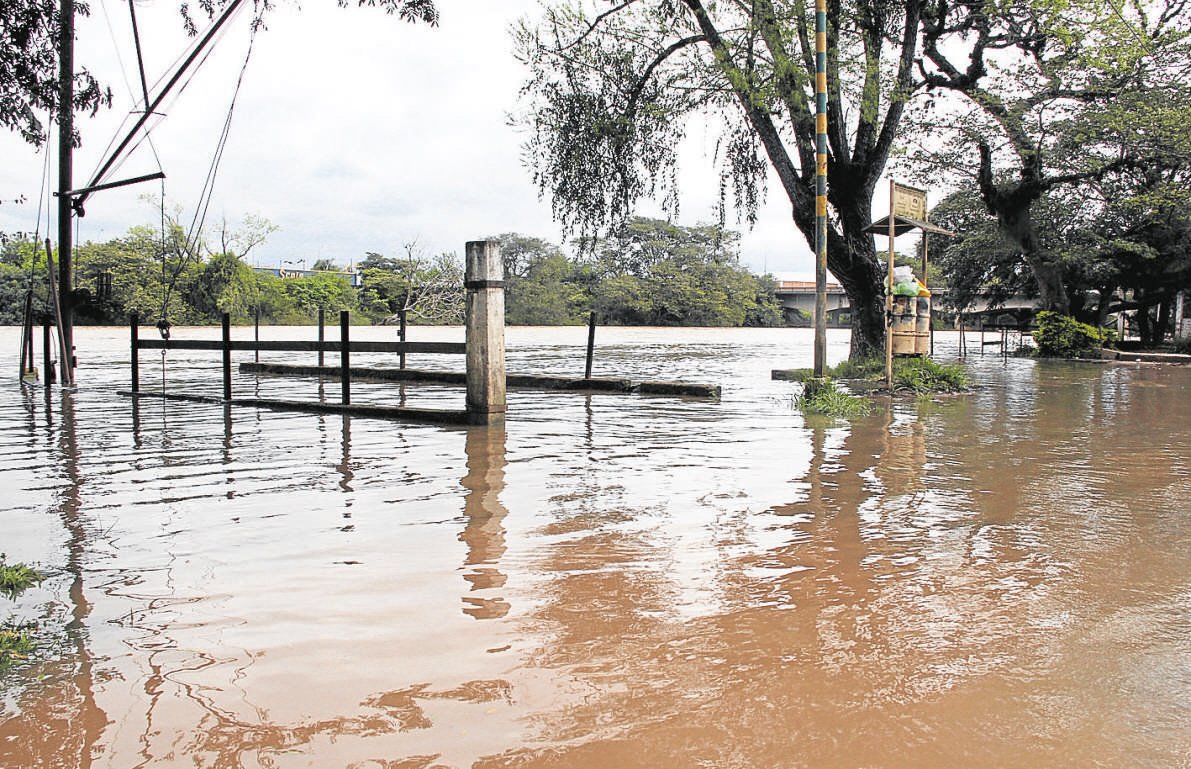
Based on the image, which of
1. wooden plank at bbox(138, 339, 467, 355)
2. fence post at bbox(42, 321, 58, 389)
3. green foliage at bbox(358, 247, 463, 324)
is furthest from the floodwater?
green foliage at bbox(358, 247, 463, 324)

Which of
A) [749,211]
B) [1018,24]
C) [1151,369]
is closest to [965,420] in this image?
[749,211]

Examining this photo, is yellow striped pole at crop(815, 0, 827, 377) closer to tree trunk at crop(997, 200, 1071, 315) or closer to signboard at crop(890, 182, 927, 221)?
signboard at crop(890, 182, 927, 221)

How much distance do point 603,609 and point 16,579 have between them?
2.55m

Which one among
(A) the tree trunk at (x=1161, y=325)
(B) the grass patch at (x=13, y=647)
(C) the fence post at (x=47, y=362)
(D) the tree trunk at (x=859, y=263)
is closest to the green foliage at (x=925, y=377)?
(D) the tree trunk at (x=859, y=263)

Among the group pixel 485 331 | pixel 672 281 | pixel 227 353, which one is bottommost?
pixel 227 353

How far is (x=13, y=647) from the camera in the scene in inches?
127

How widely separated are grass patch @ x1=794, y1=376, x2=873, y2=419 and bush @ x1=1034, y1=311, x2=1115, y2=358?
18406mm

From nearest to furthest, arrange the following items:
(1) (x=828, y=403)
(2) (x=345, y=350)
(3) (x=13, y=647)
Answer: (3) (x=13, y=647) < (2) (x=345, y=350) < (1) (x=828, y=403)

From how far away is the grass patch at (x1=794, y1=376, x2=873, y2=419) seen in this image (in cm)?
1152

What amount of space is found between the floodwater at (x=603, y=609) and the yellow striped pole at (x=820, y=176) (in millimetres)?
4942

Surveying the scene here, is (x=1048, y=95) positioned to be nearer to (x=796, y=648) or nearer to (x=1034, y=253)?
(x=1034, y=253)

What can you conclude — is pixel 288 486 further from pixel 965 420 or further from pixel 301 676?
pixel 965 420

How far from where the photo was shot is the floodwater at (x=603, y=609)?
2627mm

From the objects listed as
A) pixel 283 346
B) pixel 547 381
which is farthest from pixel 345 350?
pixel 547 381
